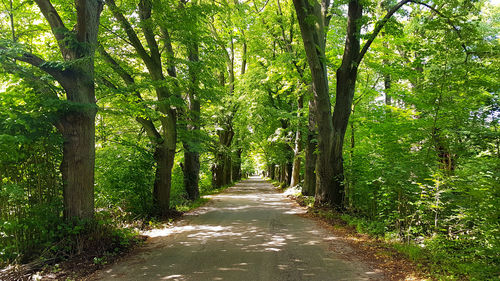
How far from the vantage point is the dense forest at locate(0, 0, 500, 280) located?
4.82 m

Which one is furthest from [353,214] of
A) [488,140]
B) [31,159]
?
[31,159]

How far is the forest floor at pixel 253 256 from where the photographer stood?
4.45m

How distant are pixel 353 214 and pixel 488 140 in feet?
14.1

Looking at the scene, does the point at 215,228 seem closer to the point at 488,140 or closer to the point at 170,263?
the point at 170,263

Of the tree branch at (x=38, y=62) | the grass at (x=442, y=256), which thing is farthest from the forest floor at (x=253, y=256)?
the tree branch at (x=38, y=62)

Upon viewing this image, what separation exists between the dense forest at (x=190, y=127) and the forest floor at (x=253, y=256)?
845mm

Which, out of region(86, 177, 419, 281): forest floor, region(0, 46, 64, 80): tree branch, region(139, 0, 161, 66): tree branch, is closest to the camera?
region(86, 177, 419, 281): forest floor

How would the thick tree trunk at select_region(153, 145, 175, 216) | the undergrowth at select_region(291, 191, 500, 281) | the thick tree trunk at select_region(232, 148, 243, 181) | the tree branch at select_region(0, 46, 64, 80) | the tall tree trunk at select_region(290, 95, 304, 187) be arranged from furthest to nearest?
1. the thick tree trunk at select_region(232, 148, 243, 181)
2. the tall tree trunk at select_region(290, 95, 304, 187)
3. the thick tree trunk at select_region(153, 145, 175, 216)
4. the tree branch at select_region(0, 46, 64, 80)
5. the undergrowth at select_region(291, 191, 500, 281)

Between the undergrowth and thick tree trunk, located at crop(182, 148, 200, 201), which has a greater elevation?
thick tree trunk, located at crop(182, 148, 200, 201)

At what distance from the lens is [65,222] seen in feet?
17.9

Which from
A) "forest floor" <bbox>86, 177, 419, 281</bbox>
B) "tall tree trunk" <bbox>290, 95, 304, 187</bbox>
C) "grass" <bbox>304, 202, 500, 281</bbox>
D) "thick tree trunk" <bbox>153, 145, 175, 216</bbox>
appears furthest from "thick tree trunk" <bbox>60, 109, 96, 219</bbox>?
"tall tree trunk" <bbox>290, 95, 304, 187</bbox>

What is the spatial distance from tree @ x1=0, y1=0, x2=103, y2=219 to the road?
1.69m

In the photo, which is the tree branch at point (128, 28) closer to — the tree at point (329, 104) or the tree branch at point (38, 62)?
the tree branch at point (38, 62)

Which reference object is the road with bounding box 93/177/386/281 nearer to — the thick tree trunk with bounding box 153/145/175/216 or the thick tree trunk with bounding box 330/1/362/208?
the thick tree trunk with bounding box 153/145/175/216
